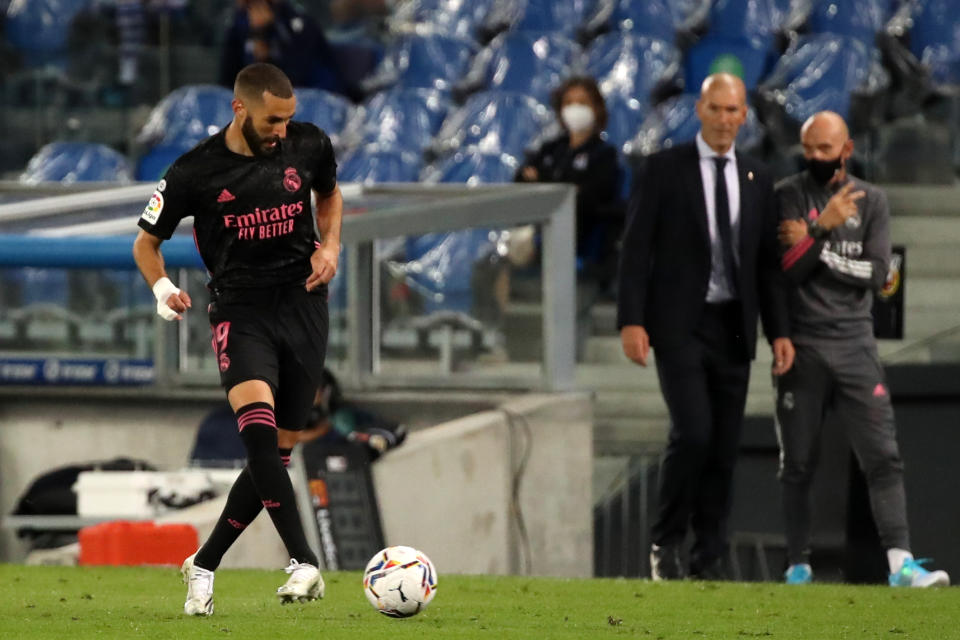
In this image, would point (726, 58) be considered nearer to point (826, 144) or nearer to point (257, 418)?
point (826, 144)

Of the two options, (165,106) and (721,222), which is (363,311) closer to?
(721,222)

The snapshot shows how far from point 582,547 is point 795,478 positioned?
7.44 ft

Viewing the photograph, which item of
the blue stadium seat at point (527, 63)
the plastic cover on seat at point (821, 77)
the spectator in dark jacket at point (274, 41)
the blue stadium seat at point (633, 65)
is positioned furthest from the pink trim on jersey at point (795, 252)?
the spectator in dark jacket at point (274, 41)

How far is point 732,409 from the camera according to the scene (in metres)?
7.30

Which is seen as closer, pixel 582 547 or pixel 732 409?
pixel 732 409

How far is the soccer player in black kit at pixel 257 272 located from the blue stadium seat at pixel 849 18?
7.80 m

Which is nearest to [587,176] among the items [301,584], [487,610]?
[487,610]

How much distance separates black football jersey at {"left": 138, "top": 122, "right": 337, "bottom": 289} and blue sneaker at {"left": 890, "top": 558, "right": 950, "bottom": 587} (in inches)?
117

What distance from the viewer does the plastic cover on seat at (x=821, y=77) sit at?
38.1 feet

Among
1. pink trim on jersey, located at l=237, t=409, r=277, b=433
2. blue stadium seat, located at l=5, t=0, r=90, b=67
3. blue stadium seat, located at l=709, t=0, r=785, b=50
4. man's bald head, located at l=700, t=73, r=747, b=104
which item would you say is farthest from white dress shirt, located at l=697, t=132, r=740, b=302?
blue stadium seat, located at l=5, t=0, r=90, b=67

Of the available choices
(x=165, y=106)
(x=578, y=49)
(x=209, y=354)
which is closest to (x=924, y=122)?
(x=578, y=49)

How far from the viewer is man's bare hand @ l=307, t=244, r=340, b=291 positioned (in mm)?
5418

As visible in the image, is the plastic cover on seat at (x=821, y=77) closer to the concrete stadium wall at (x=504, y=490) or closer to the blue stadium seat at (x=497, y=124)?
the blue stadium seat at (x=497, y=124)

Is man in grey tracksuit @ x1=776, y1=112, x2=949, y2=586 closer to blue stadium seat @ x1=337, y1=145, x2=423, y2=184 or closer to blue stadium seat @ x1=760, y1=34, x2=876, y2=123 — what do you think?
blue stadium seat @ x1=760, y1=34, x2=876, y2=123
